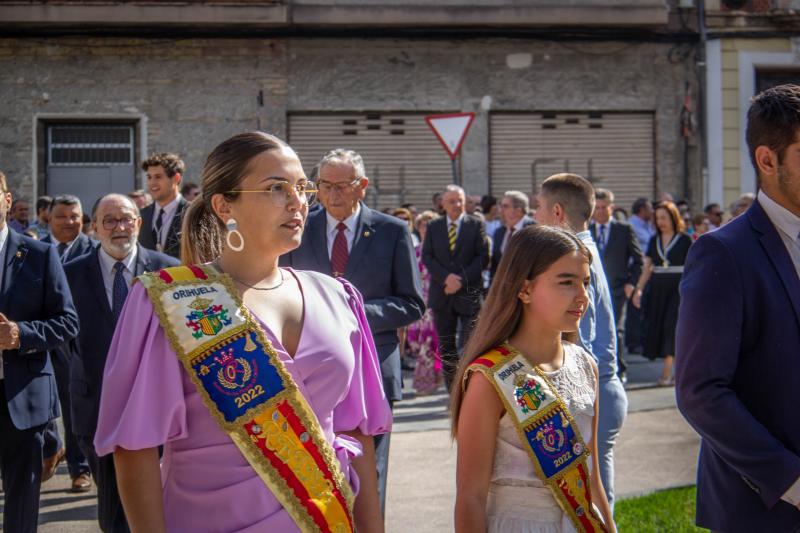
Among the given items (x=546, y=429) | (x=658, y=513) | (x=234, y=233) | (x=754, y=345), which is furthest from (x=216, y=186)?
(x=658, y=513)

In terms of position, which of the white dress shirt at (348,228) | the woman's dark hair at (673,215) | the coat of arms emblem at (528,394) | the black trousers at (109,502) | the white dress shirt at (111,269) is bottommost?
the black trousers at (109,502)

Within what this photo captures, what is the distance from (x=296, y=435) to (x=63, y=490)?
5529 mm

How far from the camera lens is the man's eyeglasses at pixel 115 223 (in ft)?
20.8

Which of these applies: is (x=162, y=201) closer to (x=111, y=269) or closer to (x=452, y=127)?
(x=111, y=269)

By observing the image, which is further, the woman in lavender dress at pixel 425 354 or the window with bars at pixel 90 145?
the window with bars at pixel 90 145

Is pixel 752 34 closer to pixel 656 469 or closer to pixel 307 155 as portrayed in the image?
pixel 307 155

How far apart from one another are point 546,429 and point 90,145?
1674 centimetres

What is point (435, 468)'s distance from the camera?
8.23 meters

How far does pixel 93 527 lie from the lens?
684 centimetres

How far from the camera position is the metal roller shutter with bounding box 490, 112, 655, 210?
20.0 meters

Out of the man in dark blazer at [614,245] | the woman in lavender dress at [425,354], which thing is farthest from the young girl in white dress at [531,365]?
the man in dark blazer at [614,245]

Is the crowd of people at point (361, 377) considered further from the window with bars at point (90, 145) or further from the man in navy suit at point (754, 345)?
the window with bars at point (90, 145)

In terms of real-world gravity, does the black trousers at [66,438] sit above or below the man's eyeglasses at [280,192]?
below

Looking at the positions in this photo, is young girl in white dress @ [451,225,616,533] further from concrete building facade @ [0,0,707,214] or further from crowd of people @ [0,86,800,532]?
concrete building facade @ [0,0,707,214]
